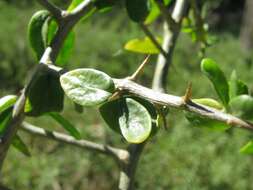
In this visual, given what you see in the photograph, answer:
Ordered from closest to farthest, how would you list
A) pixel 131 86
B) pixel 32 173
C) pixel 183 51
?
pixel 131 86 < pixel 32 173 < pixel 183 51

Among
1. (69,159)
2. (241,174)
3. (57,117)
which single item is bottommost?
(241,174)

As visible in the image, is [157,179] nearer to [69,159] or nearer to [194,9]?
[69,159]

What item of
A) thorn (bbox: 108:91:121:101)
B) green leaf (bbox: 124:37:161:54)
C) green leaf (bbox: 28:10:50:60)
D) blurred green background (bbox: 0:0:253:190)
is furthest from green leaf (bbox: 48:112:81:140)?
blurred green background (bbox: 0:0:253:190)

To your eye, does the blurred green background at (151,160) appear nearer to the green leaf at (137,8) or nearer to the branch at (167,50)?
the branch at (167,50)

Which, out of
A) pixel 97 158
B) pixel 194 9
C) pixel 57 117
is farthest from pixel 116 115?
pixel 97 158

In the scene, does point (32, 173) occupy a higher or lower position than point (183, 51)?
higher

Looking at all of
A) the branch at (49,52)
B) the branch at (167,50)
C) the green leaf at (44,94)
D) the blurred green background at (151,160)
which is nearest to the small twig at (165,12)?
the branch at (167,50)

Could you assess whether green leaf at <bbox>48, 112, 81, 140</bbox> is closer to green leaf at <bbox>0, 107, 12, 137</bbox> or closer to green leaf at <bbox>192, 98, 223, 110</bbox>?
green leaf at <bbox>0, 107, 12, 137</bbox>
